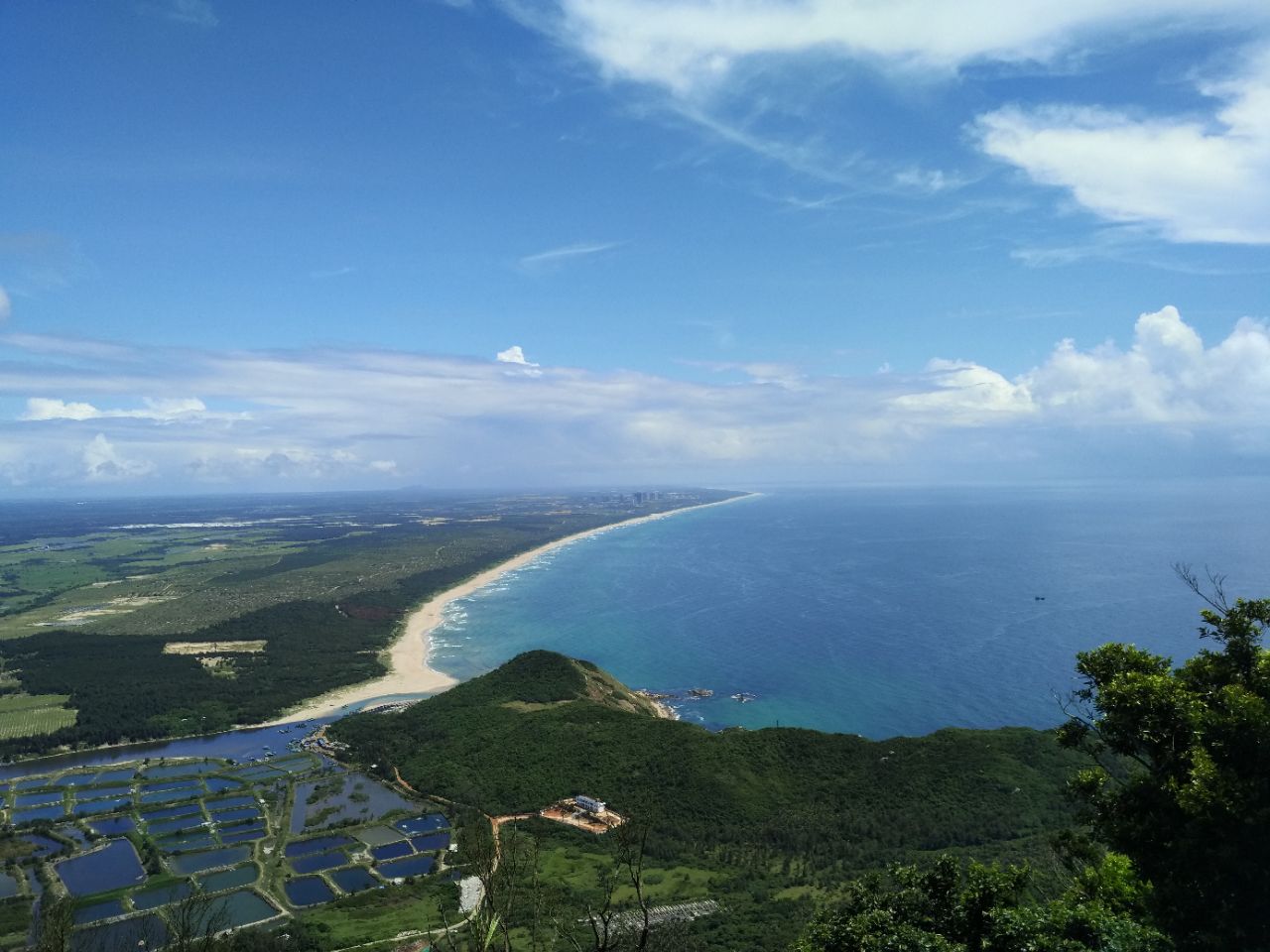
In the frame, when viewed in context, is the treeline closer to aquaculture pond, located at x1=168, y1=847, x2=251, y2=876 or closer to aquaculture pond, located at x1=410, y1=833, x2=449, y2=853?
aquaculture pond, located at x1=168, y1=847, x2=251, y2=876

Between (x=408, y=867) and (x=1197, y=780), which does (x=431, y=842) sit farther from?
(x=1197, y=780)

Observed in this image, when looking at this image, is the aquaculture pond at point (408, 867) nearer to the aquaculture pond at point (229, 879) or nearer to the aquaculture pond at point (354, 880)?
the aquaculture pond at point (354, 880)

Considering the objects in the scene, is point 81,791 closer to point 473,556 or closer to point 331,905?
point 331,905

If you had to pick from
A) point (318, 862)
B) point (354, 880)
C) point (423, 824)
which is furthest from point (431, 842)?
point (318, 862)

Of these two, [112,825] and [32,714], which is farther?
[32,714]

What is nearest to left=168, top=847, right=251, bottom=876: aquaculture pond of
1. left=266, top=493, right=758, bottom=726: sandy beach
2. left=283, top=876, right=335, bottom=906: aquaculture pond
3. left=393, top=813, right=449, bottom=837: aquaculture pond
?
left=283, top=876, right=335, bottom=906: aquaculture pond

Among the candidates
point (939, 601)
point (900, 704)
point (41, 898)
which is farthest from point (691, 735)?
point (939, 601)
